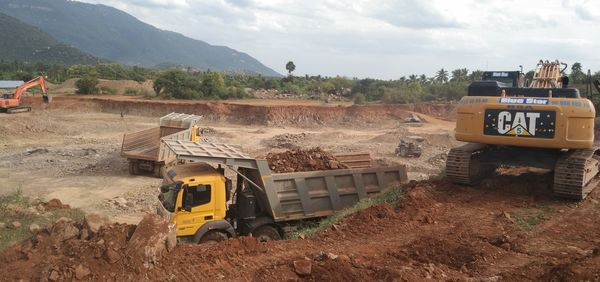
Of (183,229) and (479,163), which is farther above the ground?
(479,163)

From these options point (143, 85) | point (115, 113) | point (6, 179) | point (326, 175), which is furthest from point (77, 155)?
point (143, 85)

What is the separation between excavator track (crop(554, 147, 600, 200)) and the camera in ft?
29.9

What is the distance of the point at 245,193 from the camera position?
10.7 meters

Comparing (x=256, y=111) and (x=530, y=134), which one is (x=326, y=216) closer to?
(x=530, y=134)

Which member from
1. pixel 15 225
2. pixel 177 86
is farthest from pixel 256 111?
pixel 15 225

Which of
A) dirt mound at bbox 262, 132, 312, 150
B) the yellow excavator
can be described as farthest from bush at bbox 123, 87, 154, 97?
the yellow excavator

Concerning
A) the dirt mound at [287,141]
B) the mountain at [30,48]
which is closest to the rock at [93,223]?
the dirt mound at [287,141]

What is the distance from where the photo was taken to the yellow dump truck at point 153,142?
18.9m

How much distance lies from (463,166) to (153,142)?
13644mm

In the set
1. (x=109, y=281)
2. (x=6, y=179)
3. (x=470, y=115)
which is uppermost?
(x=470, y=115)

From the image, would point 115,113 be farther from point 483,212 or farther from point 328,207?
point 483,212

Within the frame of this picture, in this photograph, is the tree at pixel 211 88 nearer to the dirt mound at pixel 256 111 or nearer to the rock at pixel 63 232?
the dirt mound at pixel 256 111

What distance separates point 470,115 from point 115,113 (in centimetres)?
3536

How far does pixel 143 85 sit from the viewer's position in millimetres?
61656
